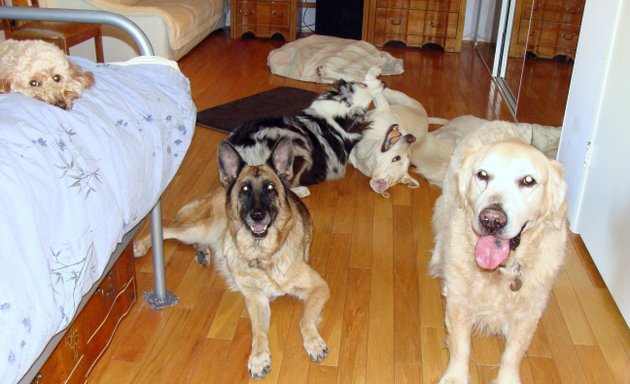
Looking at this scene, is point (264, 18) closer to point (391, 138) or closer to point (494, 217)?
point (391, 138)

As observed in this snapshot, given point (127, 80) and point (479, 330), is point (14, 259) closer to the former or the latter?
point (127, 80)

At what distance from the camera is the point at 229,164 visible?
2.41 meters

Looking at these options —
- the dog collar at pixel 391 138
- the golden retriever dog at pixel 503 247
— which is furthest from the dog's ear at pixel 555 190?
the dog collar at pixel 391 138

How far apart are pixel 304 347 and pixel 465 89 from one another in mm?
3769

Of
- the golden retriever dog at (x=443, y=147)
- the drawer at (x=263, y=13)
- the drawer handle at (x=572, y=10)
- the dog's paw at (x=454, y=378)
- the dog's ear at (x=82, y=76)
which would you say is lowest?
the dog's paw at (x=454, y=378)

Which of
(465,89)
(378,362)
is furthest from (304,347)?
(465,89)

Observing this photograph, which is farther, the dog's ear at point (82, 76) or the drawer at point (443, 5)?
the drawer at point (443, 5)

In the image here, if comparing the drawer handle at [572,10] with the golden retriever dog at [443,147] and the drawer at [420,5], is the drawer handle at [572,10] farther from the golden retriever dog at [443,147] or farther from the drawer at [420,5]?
the drawer at [420,5]

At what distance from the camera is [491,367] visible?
7.03ft

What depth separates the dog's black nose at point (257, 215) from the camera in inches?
90.2

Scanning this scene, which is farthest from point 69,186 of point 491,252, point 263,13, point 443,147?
point 263,13

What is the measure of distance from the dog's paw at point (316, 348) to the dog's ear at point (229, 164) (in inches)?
27.3

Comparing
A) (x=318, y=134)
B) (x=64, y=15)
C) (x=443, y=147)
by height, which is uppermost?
(x=64, y=15)

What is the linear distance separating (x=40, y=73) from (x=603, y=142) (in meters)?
2.29
